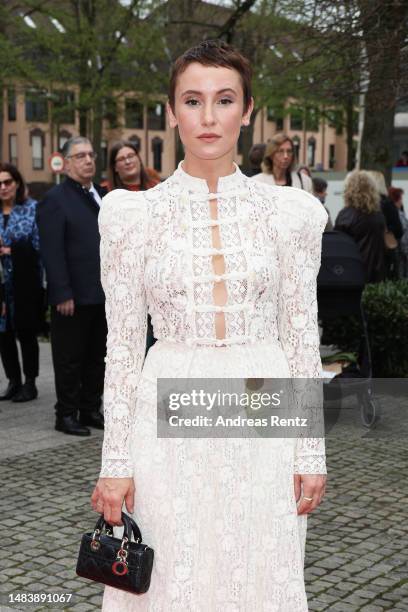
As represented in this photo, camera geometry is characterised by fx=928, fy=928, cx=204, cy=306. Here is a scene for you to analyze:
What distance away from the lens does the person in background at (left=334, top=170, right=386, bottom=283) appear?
9383 mm

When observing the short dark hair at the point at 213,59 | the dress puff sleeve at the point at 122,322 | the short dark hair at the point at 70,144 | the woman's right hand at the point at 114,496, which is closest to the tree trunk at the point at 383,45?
the short dark hair at the point at 70,144

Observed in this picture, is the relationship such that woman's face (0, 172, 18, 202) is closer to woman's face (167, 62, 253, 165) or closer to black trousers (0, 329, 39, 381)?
black trousers (0, 329, 39, 381)

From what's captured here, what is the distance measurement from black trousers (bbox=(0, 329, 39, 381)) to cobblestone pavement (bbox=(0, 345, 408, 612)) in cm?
90

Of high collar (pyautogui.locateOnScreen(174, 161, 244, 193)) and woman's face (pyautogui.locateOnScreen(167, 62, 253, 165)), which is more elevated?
woman's face (pyautogui.locateOnScreen(167, 62, 253, 165))

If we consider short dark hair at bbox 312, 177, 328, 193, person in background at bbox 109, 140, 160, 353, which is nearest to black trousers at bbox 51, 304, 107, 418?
person in background at bbox 109, 140, 160, 353

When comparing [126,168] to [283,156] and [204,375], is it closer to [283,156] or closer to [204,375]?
[283,156]

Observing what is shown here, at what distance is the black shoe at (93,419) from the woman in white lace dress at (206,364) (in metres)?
5.19

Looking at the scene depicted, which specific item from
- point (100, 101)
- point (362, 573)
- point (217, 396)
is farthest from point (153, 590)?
point (100, 101)

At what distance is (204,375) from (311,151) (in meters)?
78.8

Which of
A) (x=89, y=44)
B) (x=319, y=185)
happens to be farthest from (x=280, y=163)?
(x=89, y=44)

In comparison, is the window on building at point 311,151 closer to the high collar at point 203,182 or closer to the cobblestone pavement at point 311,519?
the cobblestone pavement at point 311,519

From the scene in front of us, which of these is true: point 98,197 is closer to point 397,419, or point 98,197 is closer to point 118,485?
point 397,419

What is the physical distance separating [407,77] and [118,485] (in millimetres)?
8134

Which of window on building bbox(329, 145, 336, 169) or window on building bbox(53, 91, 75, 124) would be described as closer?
window on building bbox(53, 91, 75, 124)
